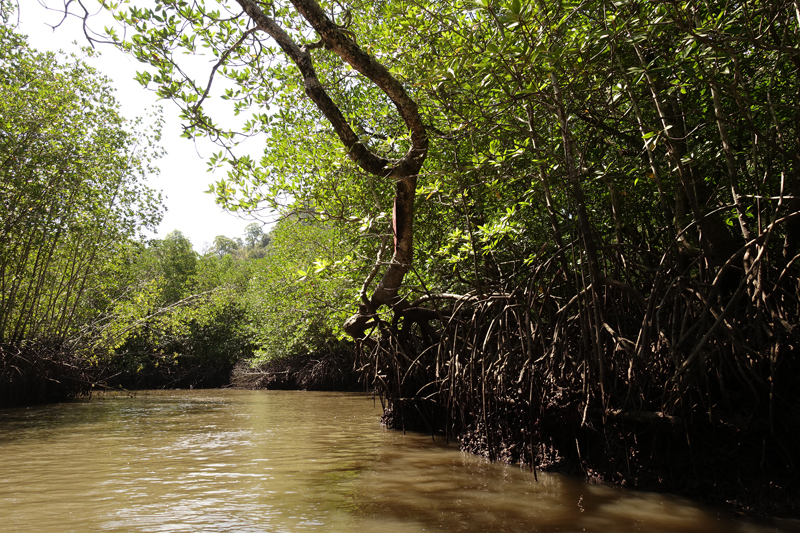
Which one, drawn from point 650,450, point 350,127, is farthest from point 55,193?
point 650,450

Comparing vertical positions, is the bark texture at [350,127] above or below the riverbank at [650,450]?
above

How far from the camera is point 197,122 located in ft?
16.9

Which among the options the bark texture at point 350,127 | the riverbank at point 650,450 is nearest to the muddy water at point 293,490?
the riverbank at point 650,450

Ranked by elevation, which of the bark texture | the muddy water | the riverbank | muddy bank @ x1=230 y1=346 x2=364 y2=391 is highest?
the bark texture

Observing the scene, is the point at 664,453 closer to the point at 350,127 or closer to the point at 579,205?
the point at 579,205

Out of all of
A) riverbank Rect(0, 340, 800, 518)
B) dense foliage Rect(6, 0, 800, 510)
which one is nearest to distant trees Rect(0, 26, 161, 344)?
dense foliage Rect(6, 0, 800, 510)

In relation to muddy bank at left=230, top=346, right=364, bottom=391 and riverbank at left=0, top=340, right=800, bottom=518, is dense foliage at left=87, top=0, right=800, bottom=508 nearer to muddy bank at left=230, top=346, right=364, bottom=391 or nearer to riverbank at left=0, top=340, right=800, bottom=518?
riverbank at left=0, top=340, right=800, bottom=518

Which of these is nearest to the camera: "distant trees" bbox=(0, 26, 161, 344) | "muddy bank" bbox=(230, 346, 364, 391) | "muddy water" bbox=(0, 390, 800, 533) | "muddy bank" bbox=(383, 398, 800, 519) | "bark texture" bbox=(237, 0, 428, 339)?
"muddy water" bbox=(0, 390, 800, 533)

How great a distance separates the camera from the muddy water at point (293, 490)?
314 cm

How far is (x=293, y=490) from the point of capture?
12.9 ft

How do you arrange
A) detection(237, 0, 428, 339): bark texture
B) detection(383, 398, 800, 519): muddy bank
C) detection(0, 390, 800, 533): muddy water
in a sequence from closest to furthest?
1. detection(0, 390, 800, 533): muddy water
2. detection(383, 398, 800, 519): muddy bank
3. detection(237, 0, 428, 339): bark texture

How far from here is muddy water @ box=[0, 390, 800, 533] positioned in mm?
3137

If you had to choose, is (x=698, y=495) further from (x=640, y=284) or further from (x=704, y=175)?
(x=704, y=175)

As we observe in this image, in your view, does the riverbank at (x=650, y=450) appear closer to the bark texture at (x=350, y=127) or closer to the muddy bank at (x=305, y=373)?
the bark texture at (x=350, y=127)
